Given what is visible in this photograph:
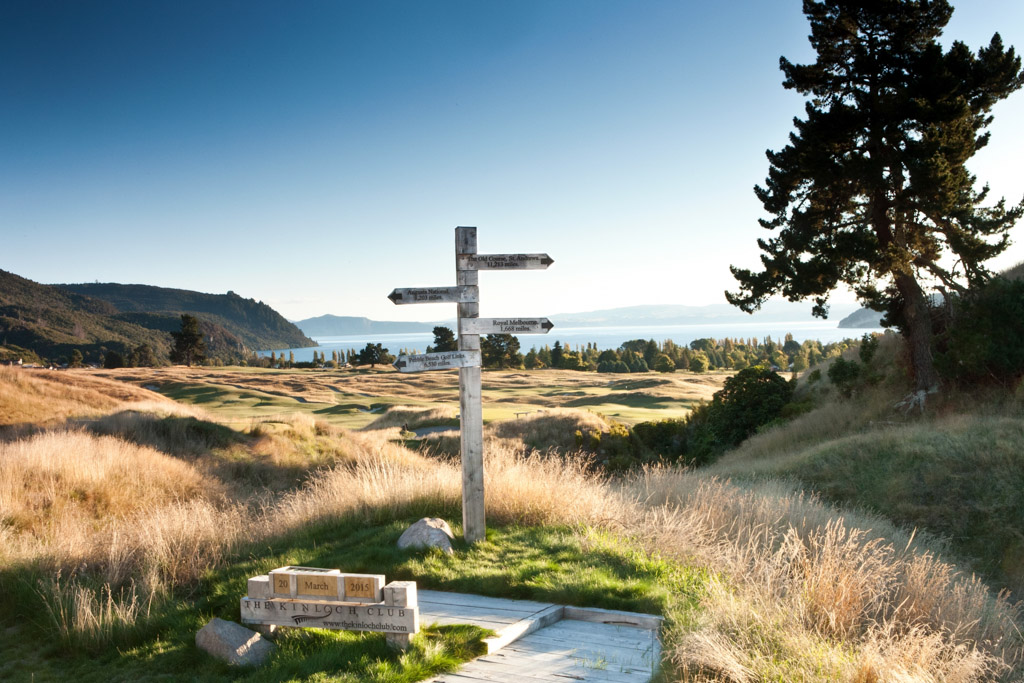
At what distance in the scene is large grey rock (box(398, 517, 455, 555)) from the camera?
7.84 meters

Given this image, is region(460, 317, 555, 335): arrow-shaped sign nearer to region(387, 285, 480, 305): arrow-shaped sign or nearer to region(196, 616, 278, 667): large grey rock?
region(387, 285, 480, 305): arrow-shaped sign

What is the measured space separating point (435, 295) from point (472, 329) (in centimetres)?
60

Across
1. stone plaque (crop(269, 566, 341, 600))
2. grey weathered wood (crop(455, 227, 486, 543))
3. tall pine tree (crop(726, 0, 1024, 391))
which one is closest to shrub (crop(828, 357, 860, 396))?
tall pine tree (crop(726, 0, 1024, 391))

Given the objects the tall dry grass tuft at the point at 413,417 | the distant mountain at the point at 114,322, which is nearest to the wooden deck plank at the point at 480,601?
the tall dry grass tuft at the point at 413,417

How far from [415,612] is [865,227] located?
2217 cm

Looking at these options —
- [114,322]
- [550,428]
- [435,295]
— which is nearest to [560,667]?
[435,295]

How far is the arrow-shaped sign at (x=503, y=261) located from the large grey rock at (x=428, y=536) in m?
3.15

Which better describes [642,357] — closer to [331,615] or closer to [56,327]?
[56,327]

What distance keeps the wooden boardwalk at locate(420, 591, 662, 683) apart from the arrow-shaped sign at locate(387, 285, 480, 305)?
128 inches

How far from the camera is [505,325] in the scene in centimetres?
828

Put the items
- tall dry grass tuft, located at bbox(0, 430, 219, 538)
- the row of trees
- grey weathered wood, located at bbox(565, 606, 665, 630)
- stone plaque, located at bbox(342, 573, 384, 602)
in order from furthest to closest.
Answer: the row of trees → tall dry grass tuft, located at bbox(0, 430, 219, 538) → grey weathered wood, located at bbox(565, 606, 665, 630) → stone plaque, located at bbox(342, 573, 384, 602)

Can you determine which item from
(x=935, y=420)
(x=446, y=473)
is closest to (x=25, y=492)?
(x=446, y=473)

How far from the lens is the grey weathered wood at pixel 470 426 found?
820cm

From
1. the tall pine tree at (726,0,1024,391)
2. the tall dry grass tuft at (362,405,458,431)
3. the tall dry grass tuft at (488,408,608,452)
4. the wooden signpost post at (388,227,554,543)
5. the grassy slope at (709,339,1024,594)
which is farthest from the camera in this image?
the tall dry grass tuft at (362,405,458,431)
